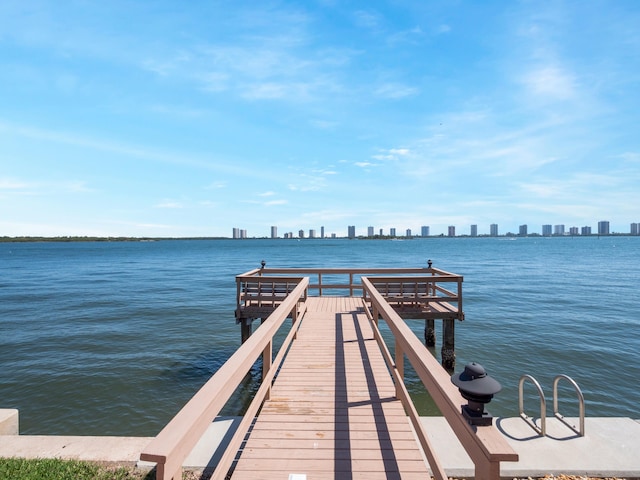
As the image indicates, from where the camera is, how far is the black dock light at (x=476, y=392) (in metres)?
2.04

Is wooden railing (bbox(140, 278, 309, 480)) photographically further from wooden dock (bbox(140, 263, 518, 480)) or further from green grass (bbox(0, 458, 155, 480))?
green grass (bbox(0, 458, 155, 480))

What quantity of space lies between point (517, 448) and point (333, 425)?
9.57ft

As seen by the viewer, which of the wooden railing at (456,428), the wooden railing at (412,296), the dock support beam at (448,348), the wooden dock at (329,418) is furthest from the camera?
the dock support beam at (448,348)

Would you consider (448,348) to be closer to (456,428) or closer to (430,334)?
(430,334)

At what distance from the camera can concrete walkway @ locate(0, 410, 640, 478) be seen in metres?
4.50

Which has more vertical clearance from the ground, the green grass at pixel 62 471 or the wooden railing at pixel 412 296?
the wooden railing at pixel 412 296

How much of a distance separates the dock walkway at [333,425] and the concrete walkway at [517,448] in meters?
1.05

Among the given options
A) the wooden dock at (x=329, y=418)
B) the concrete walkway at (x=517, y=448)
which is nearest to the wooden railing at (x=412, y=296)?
the wooden dock at (x=329, y=418)

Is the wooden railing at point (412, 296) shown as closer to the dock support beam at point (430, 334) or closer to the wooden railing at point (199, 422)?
the dock support beam at point (430, 334)

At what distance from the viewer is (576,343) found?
14.0 metres

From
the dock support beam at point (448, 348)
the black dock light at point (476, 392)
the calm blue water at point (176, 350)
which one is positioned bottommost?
the calm blue water at point (176, 350)

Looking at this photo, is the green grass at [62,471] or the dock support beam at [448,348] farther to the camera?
the dock support beam at [448,348]

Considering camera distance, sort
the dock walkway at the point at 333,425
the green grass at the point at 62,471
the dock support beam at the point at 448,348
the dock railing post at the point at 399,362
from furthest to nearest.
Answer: the dock support beam at the point at 448,348
the dock railing post at the point at 399,362
the green grass at the point at 62,471
the dock walkway at the point at 333,425

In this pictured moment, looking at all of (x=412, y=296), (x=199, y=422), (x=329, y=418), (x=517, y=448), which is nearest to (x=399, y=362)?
(x=329, y=418)
